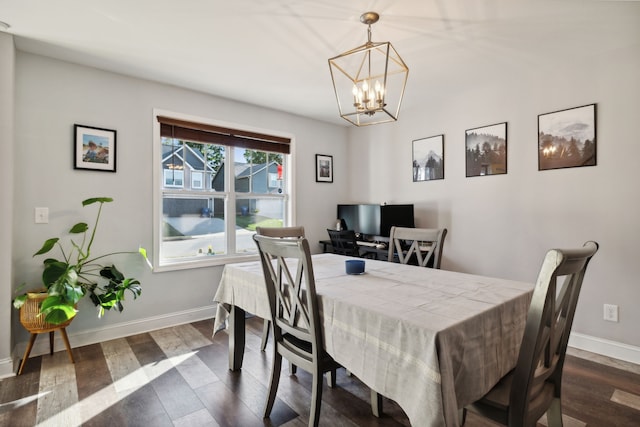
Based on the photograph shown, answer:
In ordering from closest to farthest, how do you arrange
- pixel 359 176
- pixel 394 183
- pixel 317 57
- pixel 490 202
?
1. pixel 317 57
2. pixel 490 202
3. pixel 394 183
4. pixel 359 176

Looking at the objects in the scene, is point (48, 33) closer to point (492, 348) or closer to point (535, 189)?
point (492, 348)

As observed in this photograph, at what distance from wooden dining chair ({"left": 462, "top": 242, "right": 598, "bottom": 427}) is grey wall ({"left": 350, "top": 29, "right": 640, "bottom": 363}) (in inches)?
73.0

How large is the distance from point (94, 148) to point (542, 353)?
3486mm

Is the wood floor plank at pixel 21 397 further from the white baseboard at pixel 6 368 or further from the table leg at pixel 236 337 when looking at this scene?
the table leg at pixel 236 337

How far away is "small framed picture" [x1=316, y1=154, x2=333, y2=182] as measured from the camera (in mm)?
4629

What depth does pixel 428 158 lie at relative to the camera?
3.96 metres

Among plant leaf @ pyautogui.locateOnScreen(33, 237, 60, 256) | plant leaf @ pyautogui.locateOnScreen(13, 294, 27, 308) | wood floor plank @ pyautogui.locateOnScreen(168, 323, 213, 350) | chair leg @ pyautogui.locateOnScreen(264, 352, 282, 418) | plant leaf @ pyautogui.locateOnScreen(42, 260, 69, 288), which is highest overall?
plant leaf @ pyautogui.locateOnScreen(33, 237, 60, 256)

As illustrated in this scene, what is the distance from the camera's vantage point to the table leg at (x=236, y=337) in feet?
7.78

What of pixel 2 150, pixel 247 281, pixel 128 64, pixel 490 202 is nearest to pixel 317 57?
pixel 128 64

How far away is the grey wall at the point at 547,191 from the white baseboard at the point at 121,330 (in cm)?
278

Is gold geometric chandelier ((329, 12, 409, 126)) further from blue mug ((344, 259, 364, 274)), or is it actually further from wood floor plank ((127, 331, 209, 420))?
wood floor plank ((127, 331, 209, 420))

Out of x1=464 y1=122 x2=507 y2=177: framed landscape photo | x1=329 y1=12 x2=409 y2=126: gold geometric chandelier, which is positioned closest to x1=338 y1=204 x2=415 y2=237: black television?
x1=464 y1=122 x2=507 y2=177: framed landscape photo

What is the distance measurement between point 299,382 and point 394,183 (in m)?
2.85

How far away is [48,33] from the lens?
2.36 metres
